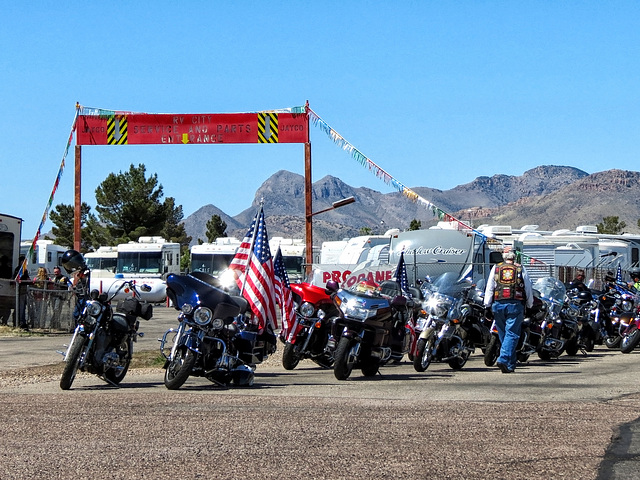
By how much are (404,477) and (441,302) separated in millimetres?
7943

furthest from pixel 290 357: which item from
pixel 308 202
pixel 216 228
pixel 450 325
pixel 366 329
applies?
pixel 216 228

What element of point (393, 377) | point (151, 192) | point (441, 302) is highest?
point (151, 192)

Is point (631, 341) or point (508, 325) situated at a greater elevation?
point (508, 325)

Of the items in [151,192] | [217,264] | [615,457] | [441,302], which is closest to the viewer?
[615,457]

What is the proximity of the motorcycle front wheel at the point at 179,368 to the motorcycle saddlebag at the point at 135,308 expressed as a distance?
97 cm

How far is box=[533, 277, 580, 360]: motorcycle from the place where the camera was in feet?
51.8

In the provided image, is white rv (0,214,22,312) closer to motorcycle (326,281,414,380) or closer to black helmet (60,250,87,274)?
motorcycle (326,281,414,380)

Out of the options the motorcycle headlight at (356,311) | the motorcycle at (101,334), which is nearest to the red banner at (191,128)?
the motorcycle headlight at (356,311)

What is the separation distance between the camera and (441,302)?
13.8 metres

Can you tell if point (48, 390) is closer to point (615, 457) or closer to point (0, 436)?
point (0, 436)

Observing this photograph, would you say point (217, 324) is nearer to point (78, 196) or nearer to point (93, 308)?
point (93, 308)

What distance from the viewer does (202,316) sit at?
10.7 m

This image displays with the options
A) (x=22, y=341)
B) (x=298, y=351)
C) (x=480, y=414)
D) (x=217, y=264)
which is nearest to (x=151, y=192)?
(x=217, y=264)

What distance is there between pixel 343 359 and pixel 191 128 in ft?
59.5
